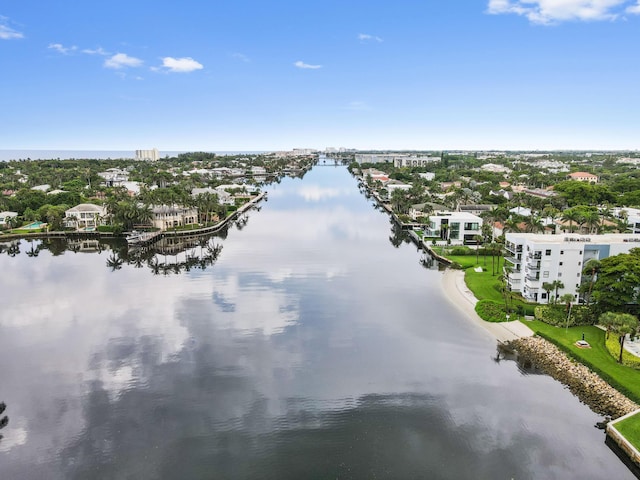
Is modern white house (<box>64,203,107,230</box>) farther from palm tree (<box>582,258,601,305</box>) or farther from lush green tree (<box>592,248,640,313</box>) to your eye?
lush green tree (<box>592,248,640,313</box>)

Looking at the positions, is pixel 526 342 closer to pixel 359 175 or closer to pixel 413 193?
pixel 413 193

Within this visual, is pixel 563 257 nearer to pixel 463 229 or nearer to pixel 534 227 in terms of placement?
pixel 534 227

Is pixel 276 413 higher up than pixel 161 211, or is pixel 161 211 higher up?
pixel 161 211

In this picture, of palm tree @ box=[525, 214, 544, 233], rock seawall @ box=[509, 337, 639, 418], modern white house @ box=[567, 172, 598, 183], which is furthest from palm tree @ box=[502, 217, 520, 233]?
modern white house @ box=[567, 172, 598, 183]

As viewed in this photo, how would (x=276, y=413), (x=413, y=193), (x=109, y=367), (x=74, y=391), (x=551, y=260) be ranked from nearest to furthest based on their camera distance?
1. (x=276, y=413)
2. (x=74, y=391)
3. (x=109, y=367)
4. (x=551, y=260)
5. (x=413, y=193)

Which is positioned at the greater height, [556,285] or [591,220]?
[591,220]

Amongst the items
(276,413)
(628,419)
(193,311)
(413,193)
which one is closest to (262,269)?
(193,311)

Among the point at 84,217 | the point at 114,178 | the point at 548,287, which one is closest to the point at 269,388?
the point at 548,287
